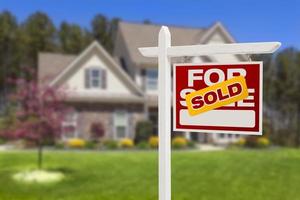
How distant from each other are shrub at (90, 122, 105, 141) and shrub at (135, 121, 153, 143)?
2.31 metres

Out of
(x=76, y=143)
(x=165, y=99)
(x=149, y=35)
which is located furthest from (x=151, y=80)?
(x=165, y=99)

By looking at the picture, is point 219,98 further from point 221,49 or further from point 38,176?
point 38,176

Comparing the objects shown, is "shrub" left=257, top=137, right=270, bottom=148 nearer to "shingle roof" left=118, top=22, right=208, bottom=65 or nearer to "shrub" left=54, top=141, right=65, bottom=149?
"shingle roof" left=118, top=22, right=208, bottom=65

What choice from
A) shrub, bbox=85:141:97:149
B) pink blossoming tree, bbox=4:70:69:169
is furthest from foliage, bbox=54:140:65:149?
pink blossoming tree, bbox=4:70:69:169

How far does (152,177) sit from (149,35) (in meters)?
21.3

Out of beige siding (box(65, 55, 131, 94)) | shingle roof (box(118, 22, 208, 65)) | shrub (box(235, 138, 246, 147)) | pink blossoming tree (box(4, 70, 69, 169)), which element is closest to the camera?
pink blossoming tree (box(4, 70, 69, 169))

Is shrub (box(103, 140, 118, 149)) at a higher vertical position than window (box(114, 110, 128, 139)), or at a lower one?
lower

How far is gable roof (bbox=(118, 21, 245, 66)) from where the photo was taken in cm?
3300

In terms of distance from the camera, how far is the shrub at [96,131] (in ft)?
97.7

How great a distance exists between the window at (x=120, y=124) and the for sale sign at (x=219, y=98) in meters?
25.6

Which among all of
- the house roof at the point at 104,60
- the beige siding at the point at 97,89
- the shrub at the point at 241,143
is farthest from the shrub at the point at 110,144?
the shrub at the point at 241,143

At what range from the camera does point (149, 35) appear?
3522 cm

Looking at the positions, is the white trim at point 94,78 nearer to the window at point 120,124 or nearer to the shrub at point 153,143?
the window at point 120,124

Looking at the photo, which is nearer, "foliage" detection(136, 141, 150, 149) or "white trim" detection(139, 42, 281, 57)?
"white trim" detection(139, 42, 281, 57)
